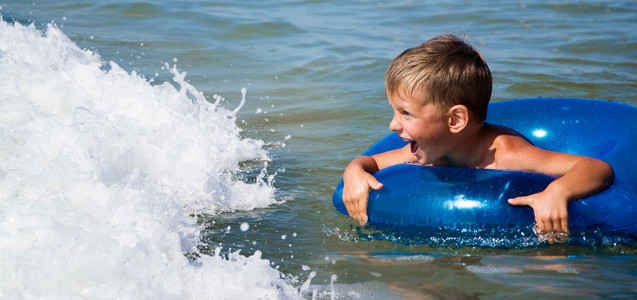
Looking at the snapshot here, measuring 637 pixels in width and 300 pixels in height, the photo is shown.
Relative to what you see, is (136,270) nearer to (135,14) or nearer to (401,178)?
(401,178)

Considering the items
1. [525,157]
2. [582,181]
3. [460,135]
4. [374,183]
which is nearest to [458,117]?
[460,135]

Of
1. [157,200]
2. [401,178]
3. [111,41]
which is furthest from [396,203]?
[111,41]

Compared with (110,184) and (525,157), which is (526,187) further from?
(110,184)

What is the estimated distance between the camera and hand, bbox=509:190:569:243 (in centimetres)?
299

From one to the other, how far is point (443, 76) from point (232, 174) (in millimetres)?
1742

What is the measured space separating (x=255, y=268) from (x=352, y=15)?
8.22 metres

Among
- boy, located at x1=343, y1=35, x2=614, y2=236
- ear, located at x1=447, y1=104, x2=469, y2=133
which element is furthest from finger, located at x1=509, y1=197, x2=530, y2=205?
ear, located at x1=447, y1=104, x2=469, y2=133

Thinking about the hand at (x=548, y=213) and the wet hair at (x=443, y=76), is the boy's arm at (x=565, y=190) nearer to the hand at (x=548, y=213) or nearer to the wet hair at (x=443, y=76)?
the hand at (x=548, y=213)

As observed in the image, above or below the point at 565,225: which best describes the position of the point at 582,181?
above

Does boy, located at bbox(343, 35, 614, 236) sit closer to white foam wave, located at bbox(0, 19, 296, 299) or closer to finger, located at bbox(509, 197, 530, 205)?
finger, located at bbox(509, 197, 530, 205)

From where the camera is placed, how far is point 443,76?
308 cm

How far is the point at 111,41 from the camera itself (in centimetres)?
836

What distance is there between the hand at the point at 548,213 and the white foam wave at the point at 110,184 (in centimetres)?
109

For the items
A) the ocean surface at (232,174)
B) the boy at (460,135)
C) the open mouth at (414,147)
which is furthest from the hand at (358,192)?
the open mouth at (414,147)
